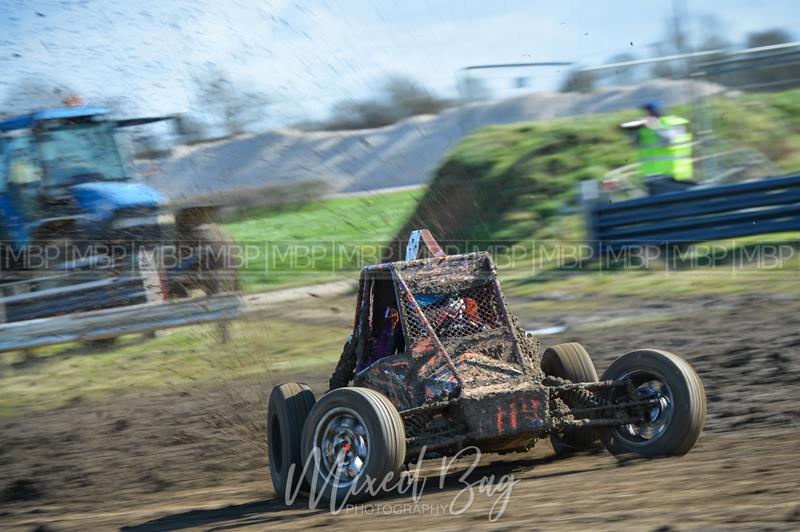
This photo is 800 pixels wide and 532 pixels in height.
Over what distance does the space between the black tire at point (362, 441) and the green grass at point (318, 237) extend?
6513mm

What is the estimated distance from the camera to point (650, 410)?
5.48 m

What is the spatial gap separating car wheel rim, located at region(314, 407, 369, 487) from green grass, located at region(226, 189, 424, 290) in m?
6.54

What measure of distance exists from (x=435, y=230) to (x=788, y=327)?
22.2ft

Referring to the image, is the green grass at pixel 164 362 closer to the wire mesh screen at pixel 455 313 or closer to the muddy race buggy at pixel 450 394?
the muddy race buggy at pixel 450 394

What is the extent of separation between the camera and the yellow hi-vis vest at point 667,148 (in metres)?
12.2

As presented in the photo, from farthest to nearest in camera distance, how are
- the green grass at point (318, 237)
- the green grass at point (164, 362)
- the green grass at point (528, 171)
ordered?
the green grass at point (528, 171)
the green grass at point (318, 237)
the green grass at point (164, 362)

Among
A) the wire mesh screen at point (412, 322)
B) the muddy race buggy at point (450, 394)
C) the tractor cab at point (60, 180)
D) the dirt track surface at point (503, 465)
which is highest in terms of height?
the tractor cab at point (60, 180)

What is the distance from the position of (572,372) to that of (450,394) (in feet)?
3.32

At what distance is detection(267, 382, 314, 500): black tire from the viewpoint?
18.1 ft

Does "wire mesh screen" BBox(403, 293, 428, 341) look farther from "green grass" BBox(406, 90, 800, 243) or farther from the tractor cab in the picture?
"green grass" BBox(406, 90, 800, 243)

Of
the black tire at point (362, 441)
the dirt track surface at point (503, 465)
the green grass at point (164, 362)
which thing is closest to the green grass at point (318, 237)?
the green grass at point (164, 362)

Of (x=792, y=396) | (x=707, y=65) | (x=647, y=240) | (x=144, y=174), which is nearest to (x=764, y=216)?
(x=647, y=240)

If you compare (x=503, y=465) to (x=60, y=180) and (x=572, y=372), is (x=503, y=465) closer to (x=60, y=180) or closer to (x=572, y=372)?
(x=572, y=372)

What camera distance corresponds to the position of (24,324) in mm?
10453
